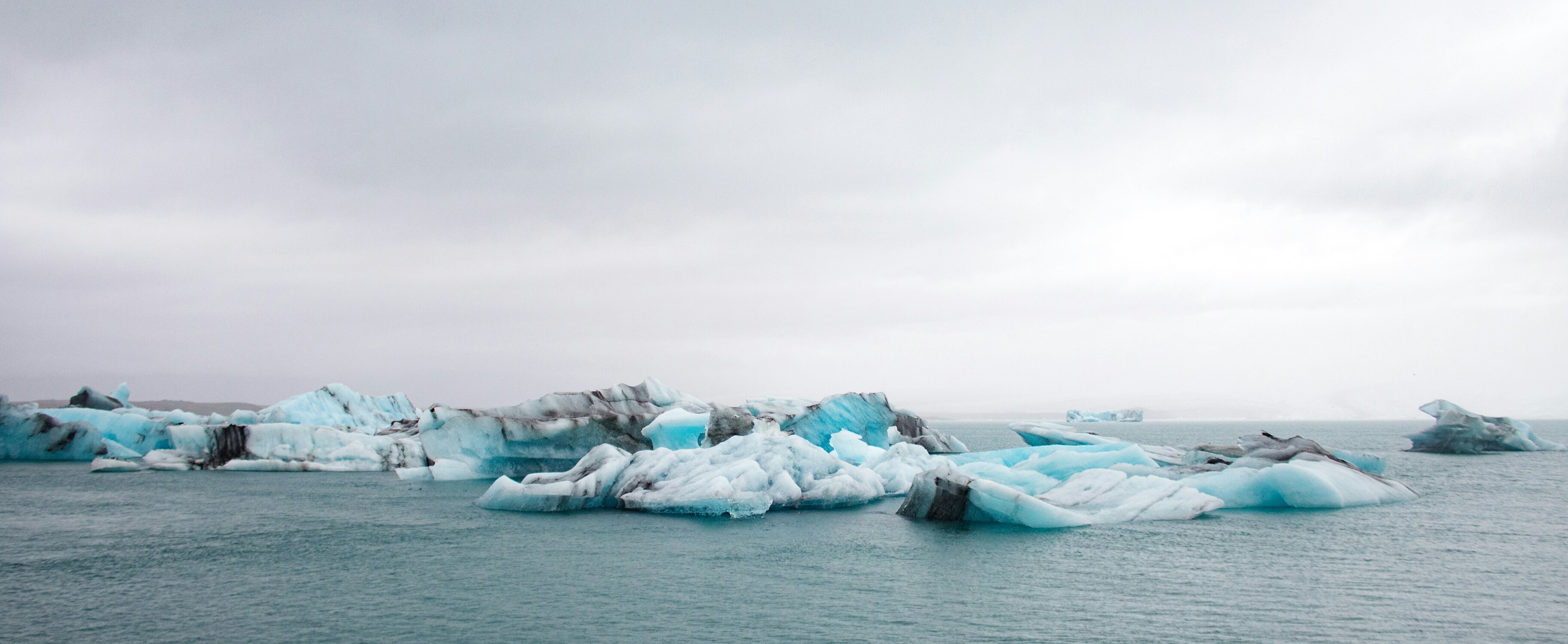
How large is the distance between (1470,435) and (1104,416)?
63273 mm

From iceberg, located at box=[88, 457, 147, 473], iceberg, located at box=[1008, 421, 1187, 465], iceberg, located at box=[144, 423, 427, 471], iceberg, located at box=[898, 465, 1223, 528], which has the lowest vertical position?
iceberg, located at box=[88, 457, 147, 473]

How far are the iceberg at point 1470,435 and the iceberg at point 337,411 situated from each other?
49.7 m

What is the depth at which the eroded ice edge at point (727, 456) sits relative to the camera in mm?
19000

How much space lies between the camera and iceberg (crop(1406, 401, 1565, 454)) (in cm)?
4041

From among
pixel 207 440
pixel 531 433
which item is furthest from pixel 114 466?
pixel 531 433

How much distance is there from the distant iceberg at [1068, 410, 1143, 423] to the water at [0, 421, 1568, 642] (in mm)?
69166

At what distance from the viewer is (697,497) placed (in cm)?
1905

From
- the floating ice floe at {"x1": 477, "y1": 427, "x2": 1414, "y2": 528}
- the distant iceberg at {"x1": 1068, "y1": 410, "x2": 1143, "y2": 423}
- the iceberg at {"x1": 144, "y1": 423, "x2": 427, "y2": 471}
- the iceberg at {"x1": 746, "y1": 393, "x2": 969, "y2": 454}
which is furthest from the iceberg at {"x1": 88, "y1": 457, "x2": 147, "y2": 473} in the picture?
the distant iceberg at {"x1": 1068, "y1": 410, "x2": 1143, "y2": 423}

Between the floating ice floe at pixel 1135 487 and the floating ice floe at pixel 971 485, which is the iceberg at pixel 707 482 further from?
the floating ice floe at pixel 1135 487

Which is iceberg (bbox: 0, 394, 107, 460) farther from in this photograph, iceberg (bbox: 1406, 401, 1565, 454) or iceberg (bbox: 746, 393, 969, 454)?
iceberg (bbox: 1406, 401, 1565, 454)

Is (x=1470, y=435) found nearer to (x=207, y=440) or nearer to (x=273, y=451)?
(x=273, y=451)

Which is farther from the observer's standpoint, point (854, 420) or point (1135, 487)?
point (854, 420)

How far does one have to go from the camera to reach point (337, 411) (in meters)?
42.2

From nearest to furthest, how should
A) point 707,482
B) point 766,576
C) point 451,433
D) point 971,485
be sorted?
point 766,576, point 971,485, point 707,482, point 451,433
